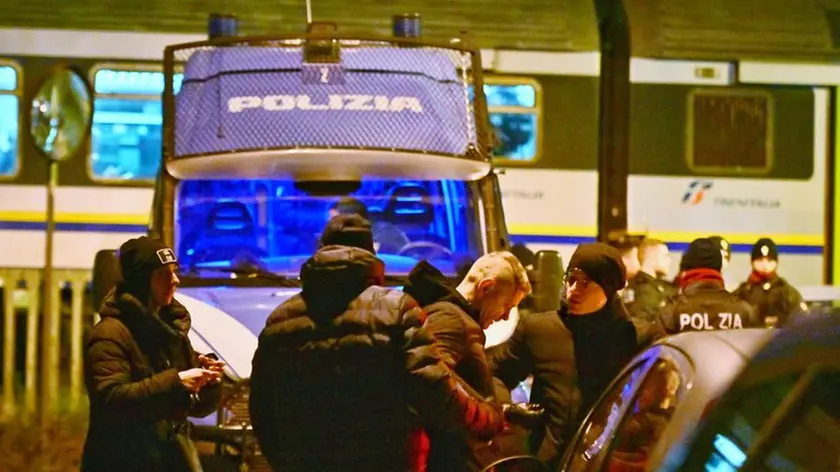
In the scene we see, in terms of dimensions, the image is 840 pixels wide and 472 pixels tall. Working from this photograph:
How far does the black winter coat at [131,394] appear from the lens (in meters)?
4.80

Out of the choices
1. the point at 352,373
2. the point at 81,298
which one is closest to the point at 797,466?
the point at 352,373

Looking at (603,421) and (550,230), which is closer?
(603,421)

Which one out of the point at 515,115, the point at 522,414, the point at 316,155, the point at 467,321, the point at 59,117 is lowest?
the point at 522,414

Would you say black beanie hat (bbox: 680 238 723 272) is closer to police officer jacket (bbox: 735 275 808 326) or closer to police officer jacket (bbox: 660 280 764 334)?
police officer jacket (bbox: 660 280 764 334)

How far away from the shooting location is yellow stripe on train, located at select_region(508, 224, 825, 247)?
36.6 ft

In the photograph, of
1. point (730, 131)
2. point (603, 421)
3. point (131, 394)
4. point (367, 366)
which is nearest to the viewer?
point (603, 421)

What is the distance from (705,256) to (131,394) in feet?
10.0

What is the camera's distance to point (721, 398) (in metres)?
3.05

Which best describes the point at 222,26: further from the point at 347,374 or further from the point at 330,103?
the point at 347,374

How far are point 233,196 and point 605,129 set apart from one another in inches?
176

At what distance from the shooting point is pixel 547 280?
760 centimetres

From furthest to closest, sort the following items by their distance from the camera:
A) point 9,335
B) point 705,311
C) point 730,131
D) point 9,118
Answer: point 730,131 → point 9,118 → point 9,335 → point 705,311

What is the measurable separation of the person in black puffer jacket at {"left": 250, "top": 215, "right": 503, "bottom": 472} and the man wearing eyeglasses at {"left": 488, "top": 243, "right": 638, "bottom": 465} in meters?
0.92

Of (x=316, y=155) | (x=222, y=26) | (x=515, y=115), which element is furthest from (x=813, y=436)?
(x=515, y=115)
